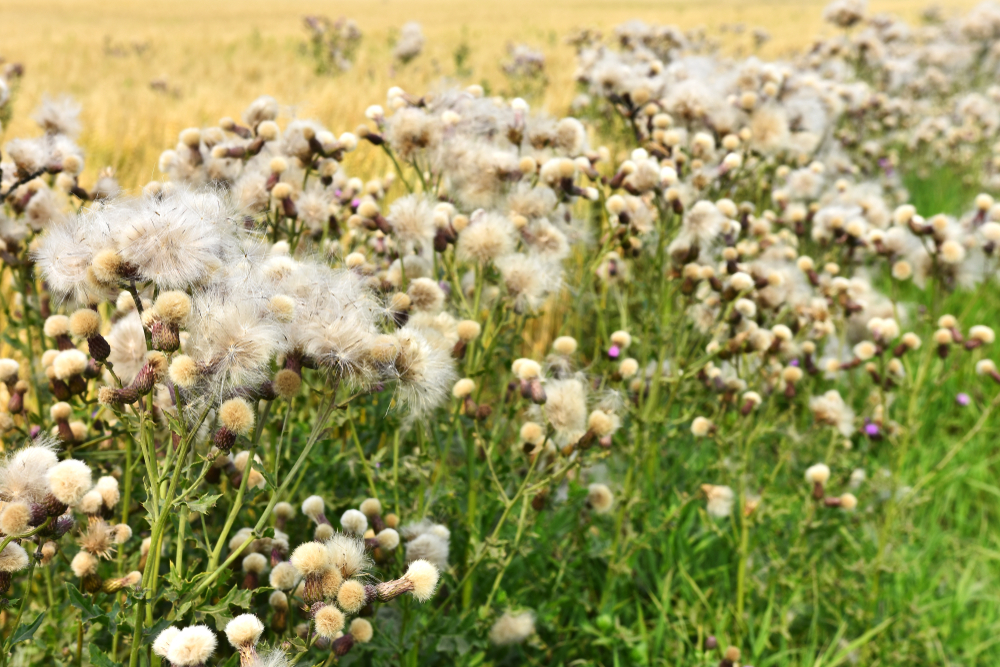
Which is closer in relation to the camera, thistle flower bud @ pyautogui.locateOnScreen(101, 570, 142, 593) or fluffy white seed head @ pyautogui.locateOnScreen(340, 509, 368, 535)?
thistle flower bud @ pyautogui.locateOnScreen(101, 570, 142, 593)

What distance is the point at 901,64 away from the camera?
8.87m

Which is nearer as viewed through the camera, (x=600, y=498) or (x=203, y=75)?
(x=600, y=498)

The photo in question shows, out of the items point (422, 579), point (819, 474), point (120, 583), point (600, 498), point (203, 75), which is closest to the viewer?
point (422, 579)

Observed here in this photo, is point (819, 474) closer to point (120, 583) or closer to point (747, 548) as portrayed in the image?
point (747, 548)

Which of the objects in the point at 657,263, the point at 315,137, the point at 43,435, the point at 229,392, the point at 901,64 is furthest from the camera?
the point at 901,64

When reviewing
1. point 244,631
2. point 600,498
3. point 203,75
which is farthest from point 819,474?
point 203,75

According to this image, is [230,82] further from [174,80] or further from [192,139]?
[192,139]

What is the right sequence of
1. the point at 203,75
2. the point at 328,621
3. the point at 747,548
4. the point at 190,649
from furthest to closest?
the point at 203,75 → the point at 747,548 → the point at 328,621 → the point at 190,649

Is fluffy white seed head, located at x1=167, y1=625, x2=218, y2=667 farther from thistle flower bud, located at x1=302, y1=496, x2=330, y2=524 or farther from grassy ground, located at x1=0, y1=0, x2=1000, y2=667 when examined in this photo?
grassy ground, located at x1=0, y1=0, x2=1000, y2=667

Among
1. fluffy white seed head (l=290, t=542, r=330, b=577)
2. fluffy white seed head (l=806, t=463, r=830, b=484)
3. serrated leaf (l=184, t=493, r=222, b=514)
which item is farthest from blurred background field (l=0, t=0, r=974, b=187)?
fluffy white seed head (l=806, t=463, r=830, b=484)

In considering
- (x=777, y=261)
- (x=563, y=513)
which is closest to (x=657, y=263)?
(x=777, y=261)

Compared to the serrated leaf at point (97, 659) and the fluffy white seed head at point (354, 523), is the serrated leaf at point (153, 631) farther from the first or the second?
the fluffy white seed head at point (354, 523)

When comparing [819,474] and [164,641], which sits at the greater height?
[164,641]

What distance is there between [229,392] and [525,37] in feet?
73.8
